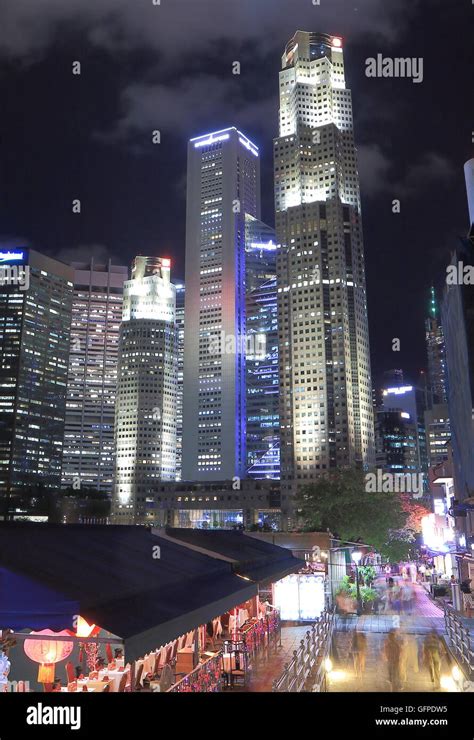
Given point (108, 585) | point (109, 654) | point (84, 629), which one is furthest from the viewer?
point (109, 654)

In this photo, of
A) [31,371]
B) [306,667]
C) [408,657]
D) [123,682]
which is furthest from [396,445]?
[123,682]

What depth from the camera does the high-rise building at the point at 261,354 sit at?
152 m

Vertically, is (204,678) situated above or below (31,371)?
below

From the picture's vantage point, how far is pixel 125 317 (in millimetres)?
188500

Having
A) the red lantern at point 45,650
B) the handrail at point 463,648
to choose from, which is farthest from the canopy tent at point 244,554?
the red lantern at point 45,650

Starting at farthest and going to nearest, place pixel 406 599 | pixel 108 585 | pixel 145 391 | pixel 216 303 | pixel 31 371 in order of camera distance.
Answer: pixel 145 391, pixel 216 303, pixel 31 371, pixel 406 599, pixel 108 585

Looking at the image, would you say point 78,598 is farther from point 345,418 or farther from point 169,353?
point 169,353

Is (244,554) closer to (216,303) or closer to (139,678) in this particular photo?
(139,678)

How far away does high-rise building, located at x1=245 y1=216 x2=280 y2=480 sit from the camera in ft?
499

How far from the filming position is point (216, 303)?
159500 mm

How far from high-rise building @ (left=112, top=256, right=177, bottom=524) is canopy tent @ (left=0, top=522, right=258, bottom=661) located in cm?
14717

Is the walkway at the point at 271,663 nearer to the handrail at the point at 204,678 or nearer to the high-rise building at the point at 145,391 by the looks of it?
the handrail at the point at 204,678

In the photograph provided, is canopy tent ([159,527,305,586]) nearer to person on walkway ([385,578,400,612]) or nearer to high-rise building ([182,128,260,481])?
person on walkway ([385,578,400,612])

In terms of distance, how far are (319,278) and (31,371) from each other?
77317 mm
